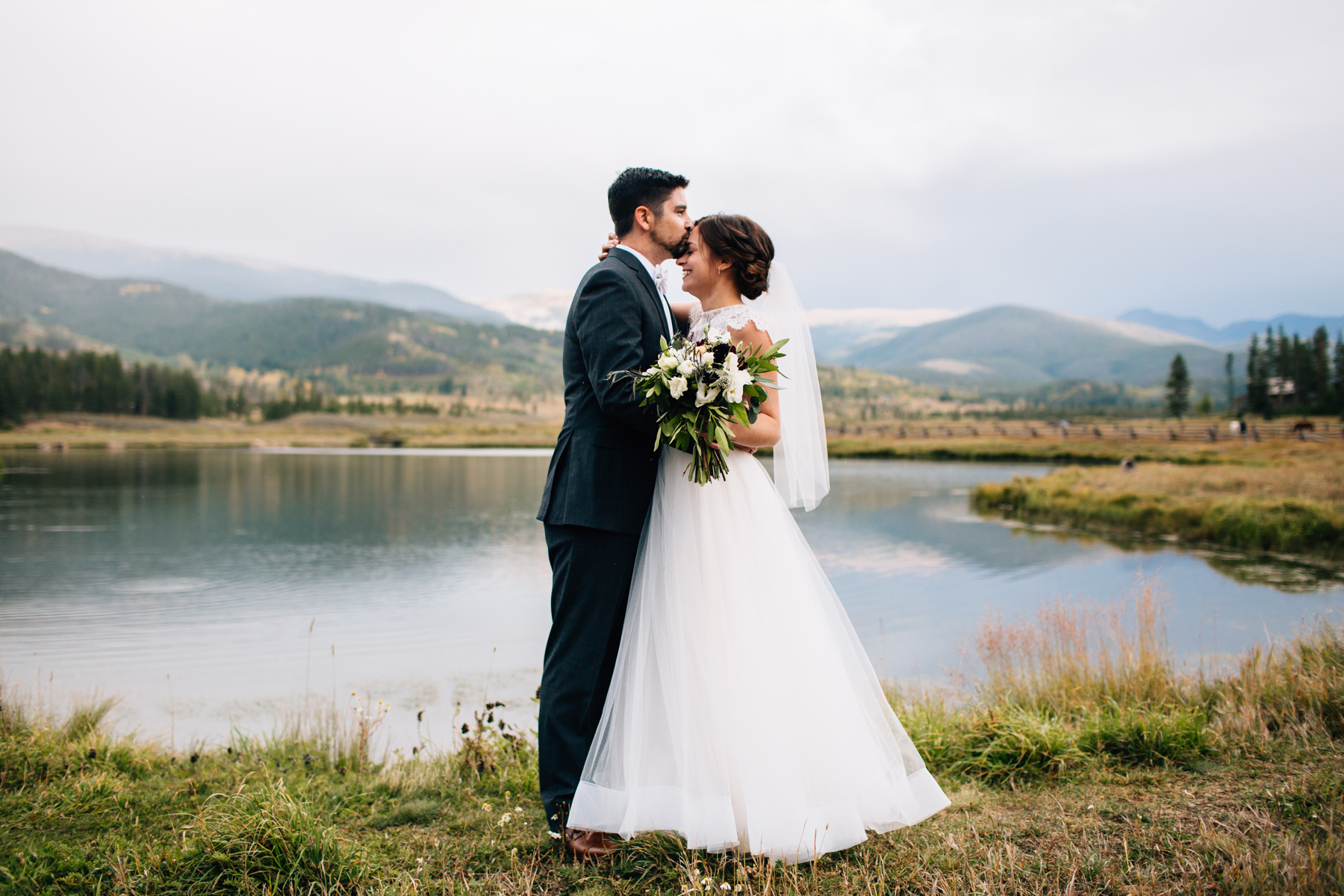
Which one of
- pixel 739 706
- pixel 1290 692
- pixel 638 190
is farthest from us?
pixel 1290 692

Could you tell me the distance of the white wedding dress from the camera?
297cm

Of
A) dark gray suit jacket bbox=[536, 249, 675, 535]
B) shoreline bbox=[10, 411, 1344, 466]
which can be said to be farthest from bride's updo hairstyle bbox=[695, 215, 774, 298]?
shoreline bbox=[10, 411, 1344, 466]

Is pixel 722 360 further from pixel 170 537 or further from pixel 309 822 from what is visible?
pixel 170 537

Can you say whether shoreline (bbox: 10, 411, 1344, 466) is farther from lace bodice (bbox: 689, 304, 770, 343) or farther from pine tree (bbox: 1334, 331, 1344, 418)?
lace bodice (bbox: 689, 304, 770, 343)

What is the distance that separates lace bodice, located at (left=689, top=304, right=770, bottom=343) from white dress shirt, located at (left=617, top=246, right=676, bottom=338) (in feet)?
0.40

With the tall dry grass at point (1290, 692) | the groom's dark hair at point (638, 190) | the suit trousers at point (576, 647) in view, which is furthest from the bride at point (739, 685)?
the tall dry grass at point (1290, 692)

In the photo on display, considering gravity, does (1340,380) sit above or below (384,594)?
above

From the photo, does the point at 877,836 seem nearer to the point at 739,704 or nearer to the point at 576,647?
the point at 739,704

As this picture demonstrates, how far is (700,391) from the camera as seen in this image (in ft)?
9.66

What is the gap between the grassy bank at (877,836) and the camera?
281 cm

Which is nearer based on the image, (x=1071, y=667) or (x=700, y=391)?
(x=700, y=391)

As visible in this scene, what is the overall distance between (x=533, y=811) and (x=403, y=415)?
11861 cm

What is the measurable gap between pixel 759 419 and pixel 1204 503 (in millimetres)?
22789

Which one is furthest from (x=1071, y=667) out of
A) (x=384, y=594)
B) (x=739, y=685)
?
(x=384, y=594)
